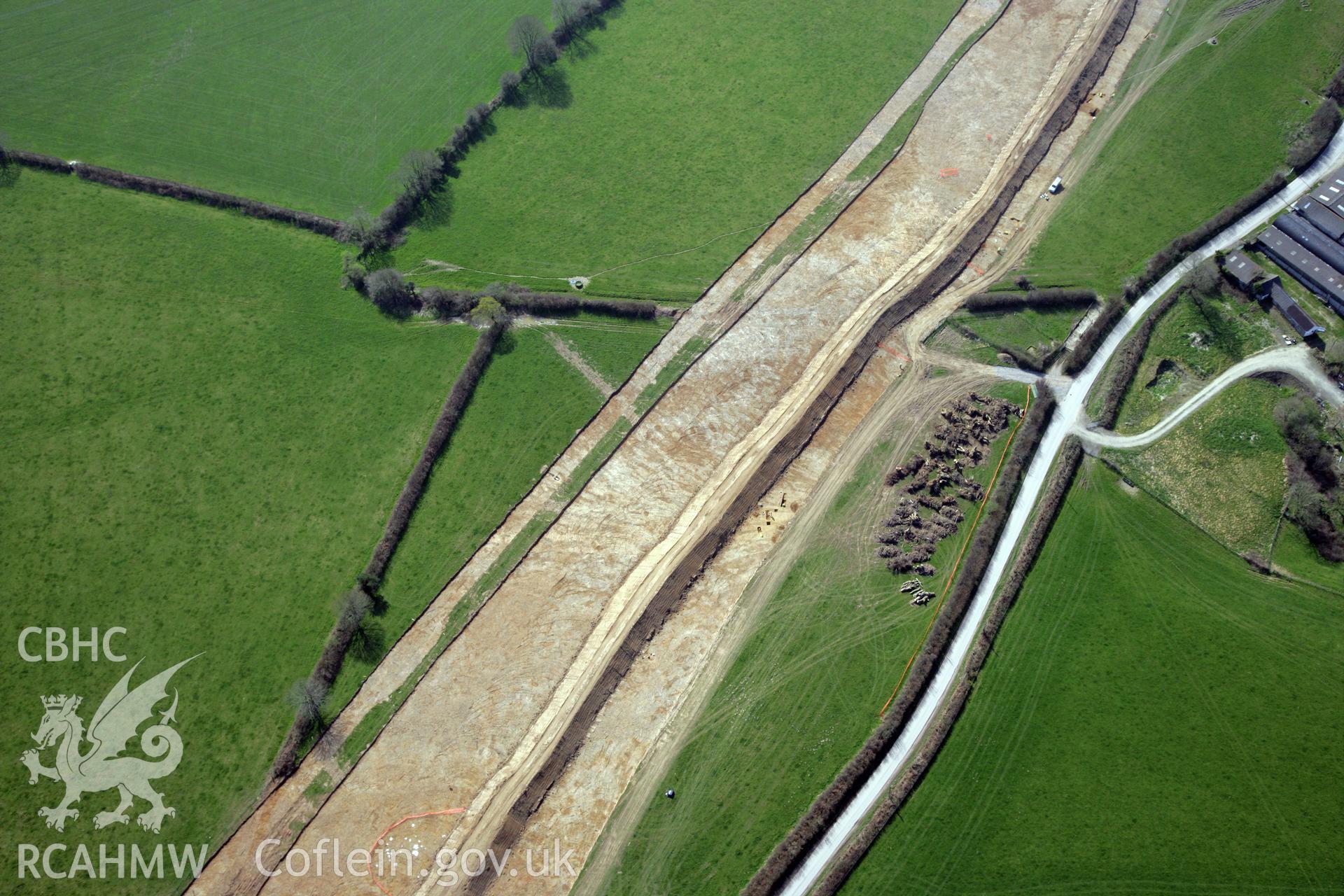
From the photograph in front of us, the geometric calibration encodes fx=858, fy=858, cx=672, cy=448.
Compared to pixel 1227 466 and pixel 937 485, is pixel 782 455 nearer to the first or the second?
pixel 937 485

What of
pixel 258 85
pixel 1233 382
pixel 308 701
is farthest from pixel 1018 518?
pixel 258 85

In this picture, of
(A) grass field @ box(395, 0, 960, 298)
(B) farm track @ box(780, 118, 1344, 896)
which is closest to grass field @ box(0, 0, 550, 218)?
(A) grass field @ box(395, 0, 960, 298)

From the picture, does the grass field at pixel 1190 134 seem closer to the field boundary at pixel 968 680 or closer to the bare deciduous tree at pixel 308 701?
the field boundary at pixel 968 680

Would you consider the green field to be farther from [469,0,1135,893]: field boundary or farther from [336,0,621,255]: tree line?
[469,0,1135,893]: field boundary

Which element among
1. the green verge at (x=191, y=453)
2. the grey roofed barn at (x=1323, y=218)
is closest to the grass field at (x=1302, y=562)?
the grey roofed barn at (x=1323, y=218)

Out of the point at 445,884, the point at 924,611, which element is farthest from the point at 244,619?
the point at 924,611

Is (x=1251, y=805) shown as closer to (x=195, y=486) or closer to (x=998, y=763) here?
(x=998, y=763)
